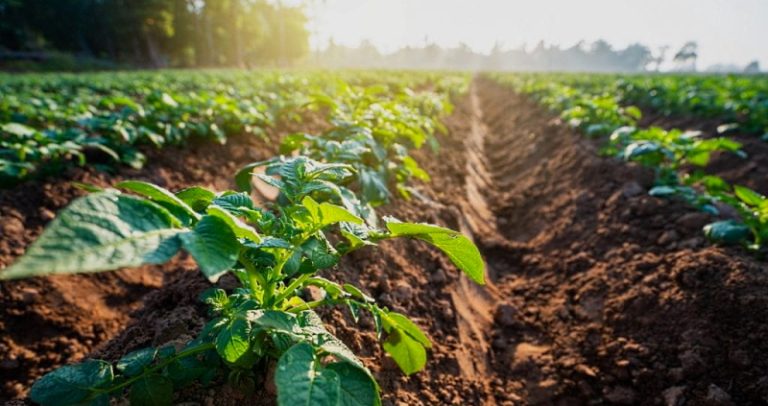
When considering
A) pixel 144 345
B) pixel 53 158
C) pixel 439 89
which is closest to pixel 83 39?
pixel 439 89

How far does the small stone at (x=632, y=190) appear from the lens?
3.59 metres

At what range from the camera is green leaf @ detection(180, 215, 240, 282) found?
71cm

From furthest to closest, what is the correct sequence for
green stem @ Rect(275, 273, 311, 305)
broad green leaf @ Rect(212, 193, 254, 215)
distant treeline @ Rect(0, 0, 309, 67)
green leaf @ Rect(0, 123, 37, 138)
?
distant treeline @ Rect(0, 0, 309, 67)
green leaf @ Rect(0, 123, 37, 138)
green stem @ Rect(275, 273, 311, 305)
broad green leaf @ Rect(212, 193, 254, 215)

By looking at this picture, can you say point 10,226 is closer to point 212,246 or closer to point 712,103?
point 212,246

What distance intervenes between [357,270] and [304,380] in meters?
1.25

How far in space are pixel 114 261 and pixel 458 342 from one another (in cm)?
180

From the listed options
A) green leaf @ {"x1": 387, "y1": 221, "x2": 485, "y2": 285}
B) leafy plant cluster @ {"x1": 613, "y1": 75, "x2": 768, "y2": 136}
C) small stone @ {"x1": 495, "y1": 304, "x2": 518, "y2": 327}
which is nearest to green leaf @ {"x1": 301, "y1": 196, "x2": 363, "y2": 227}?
green leaf @ {"x1": 387, "y1": 221, "x2": 485, "y2": 285}

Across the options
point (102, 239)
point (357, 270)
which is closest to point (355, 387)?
point (102, 239)

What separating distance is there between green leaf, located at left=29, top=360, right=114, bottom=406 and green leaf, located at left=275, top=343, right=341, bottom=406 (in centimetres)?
51

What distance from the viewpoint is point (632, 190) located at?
11.9 ft

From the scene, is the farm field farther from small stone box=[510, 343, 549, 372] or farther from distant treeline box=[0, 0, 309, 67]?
distant treeline box=[0, 0, 309, 67]

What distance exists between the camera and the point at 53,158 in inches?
129

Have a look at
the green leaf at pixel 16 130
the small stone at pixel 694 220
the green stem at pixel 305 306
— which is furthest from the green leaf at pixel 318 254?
the green leaf at pixel 16 130

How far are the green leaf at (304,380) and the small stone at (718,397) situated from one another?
1.75 metres
